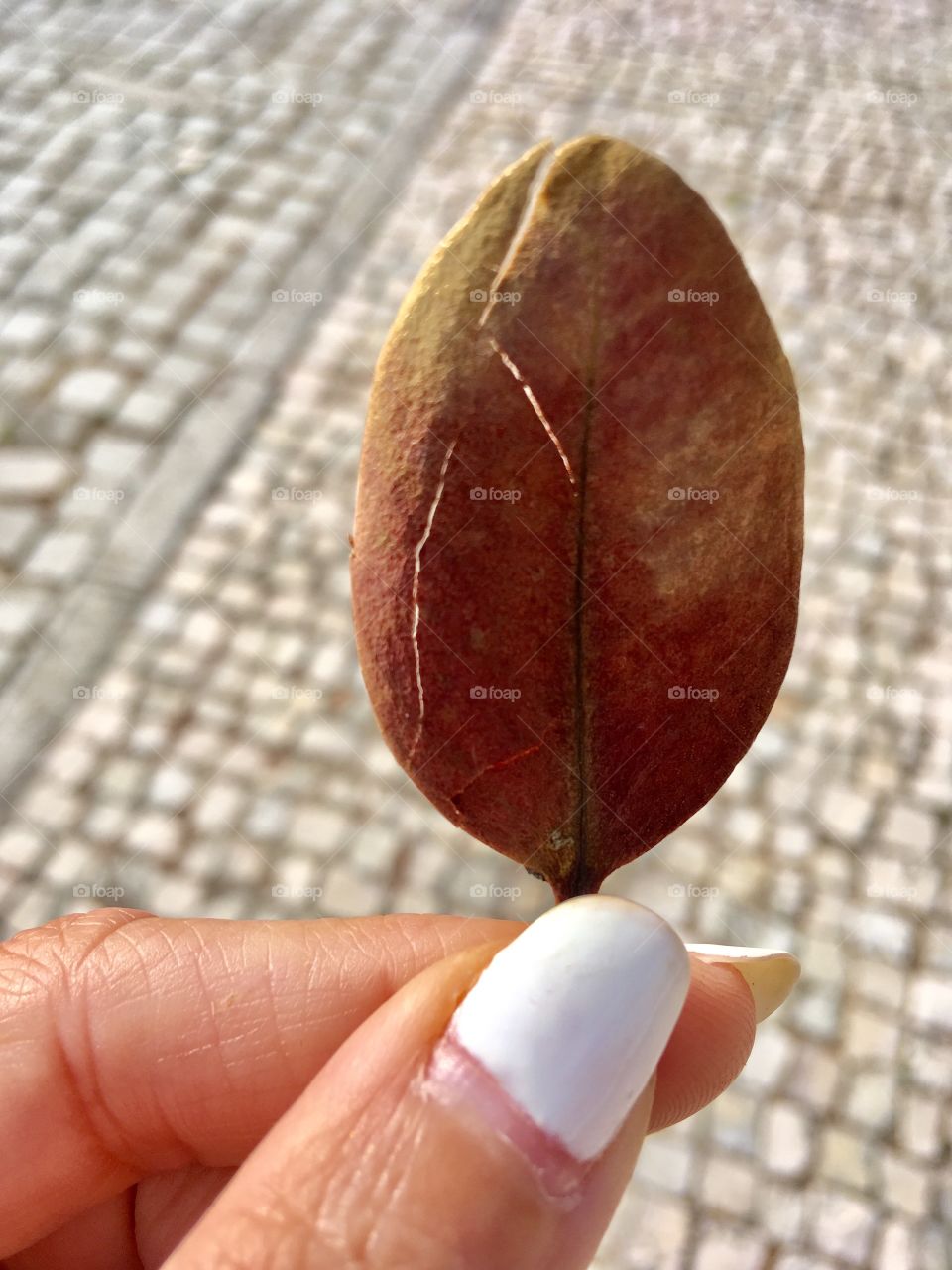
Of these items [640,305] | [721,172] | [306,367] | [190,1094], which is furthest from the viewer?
[721,172]

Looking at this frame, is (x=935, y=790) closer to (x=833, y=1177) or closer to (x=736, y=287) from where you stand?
(x=833, y=1177)

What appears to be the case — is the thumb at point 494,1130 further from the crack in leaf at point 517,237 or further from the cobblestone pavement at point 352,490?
the cobblestone pavement at point 352,490

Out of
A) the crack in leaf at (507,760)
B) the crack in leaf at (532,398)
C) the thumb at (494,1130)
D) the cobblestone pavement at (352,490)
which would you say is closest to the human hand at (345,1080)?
the thumb at (494,1130)

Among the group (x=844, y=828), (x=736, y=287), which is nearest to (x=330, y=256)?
(x=844, y=828)

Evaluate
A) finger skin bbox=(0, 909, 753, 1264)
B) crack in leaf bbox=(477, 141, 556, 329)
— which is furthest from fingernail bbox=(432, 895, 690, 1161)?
crack in leaf bbox=(477, 141, 556, 329)

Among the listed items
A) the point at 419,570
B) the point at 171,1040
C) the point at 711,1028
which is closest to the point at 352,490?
the point at 171,1040

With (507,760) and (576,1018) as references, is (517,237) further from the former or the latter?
(576,1018)

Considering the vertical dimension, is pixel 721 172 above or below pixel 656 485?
below
